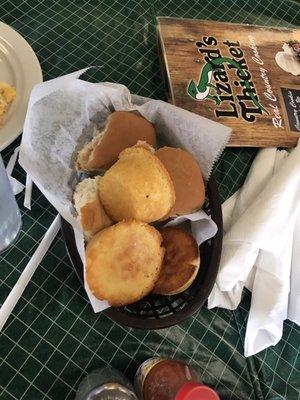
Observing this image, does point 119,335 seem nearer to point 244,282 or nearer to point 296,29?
point 244,282

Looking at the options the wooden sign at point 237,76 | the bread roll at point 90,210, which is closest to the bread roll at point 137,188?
the bread roll at point 90,210

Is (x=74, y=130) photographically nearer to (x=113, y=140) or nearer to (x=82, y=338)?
(x=113, y=140)

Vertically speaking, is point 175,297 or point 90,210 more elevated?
point 90,210

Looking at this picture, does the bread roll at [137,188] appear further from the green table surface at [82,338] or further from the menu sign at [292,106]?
the menu sign at [292,106]

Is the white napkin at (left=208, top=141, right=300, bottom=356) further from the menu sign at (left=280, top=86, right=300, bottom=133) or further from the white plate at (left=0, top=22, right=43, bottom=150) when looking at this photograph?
the white plate at (left=0, top=22, right=43, bottom=150)

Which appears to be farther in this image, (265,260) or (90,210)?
(265,260)

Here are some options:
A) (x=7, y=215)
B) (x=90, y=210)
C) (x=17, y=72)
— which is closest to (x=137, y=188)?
(x=90, y=210)
